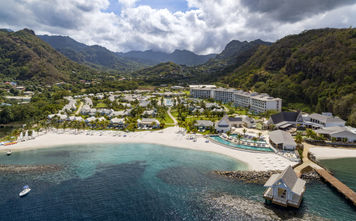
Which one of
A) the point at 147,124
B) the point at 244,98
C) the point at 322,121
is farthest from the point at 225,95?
the point at 147,124

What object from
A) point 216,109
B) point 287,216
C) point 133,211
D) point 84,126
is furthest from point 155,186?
point 216,109

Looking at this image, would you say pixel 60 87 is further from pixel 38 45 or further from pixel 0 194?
pixel 0 194

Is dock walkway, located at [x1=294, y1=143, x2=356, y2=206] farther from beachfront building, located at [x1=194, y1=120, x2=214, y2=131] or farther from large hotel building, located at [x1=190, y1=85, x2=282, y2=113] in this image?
large hotel building, located at [x1=190, y1=85, x2=282, y2=113]

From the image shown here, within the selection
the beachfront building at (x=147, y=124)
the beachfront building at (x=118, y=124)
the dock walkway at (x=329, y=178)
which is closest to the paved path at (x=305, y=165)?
the dock walkway at (x=329, y=178)

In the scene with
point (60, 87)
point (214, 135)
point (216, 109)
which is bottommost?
point (214, 135)

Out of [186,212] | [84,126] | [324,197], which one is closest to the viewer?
[186,212]

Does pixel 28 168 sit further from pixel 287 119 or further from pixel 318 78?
pixel 318 78

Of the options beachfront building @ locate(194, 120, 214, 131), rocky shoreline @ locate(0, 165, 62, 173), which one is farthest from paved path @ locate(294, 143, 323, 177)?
rocky shoreline @ locate(0, 165, 62, 173)
